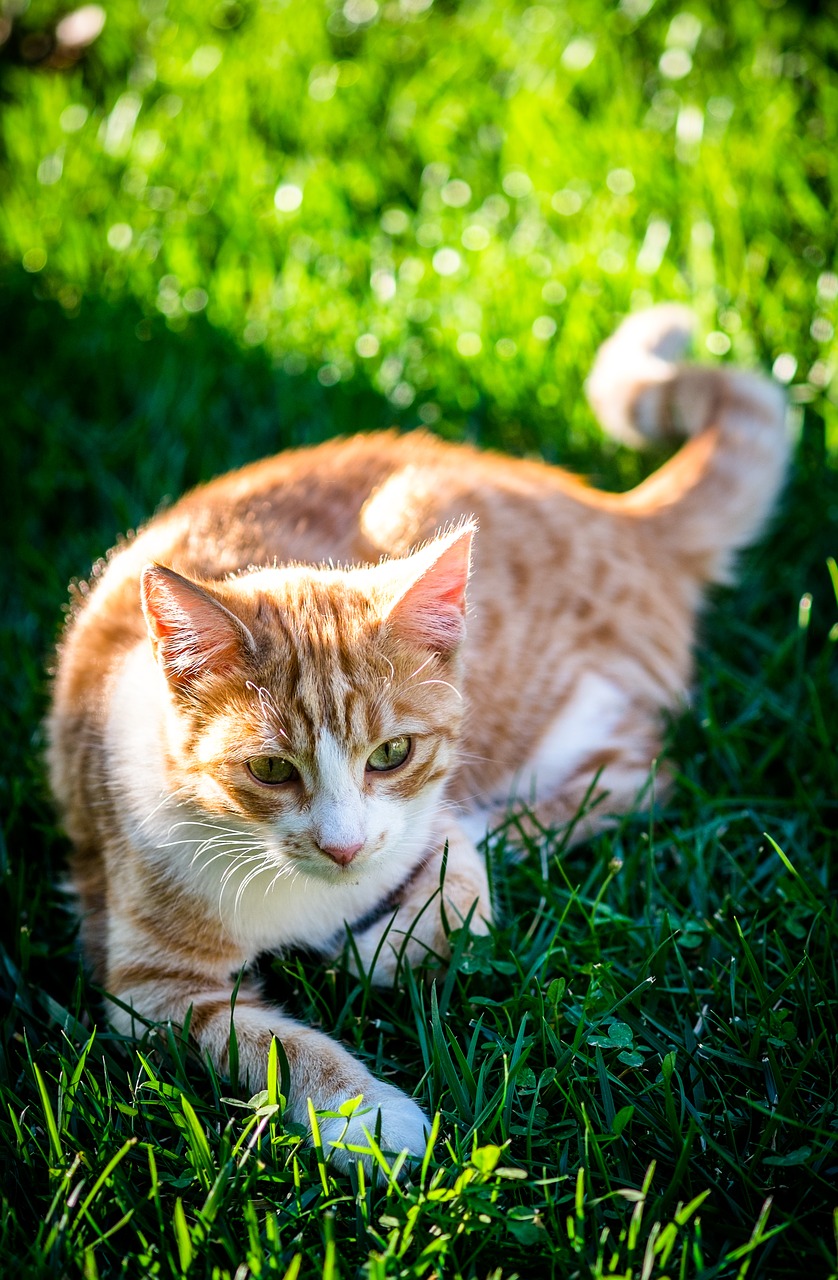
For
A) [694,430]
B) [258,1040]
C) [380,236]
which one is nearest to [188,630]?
[258,1040]

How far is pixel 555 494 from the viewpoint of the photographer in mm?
2758

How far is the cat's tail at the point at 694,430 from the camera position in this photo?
2.93 m

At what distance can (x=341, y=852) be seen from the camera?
179 cm

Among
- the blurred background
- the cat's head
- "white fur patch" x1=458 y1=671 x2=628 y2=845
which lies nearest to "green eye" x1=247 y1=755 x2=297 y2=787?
the cat's head

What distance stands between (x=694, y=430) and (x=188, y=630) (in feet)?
6.05

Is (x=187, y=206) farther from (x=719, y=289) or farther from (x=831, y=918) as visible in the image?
(x=831, y=918)

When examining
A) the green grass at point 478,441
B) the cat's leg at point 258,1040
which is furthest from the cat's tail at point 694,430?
the cat's leg at point 258,1040

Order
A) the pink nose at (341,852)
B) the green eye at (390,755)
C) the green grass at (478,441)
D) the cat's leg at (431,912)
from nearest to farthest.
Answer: the green grass at (478,441)
the pink nose at (341,852)
the green eye at (390,755)
the cat's leg at (431,912)

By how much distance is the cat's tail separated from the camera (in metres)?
2.93

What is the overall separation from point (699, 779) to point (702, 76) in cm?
307

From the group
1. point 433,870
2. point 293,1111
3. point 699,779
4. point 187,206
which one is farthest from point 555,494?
point 187,206

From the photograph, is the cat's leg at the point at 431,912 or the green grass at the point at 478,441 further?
the cat's leg at the point at 431,912

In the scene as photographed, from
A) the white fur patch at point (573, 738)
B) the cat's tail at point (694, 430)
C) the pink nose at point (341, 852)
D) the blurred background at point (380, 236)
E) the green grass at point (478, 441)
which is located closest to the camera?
the green grass at point (478, 441)

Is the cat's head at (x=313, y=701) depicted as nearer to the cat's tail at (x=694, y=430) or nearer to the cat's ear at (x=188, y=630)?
the cat's ear at (x=188, y=630)
